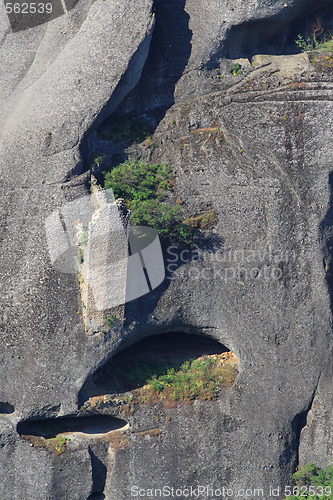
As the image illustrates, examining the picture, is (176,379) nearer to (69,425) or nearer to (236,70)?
(69,425)

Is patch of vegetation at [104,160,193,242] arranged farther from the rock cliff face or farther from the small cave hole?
the small cave hole

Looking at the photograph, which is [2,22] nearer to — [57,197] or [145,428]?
[57,197]

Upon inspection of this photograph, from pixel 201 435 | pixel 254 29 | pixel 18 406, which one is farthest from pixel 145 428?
pixel 254 29

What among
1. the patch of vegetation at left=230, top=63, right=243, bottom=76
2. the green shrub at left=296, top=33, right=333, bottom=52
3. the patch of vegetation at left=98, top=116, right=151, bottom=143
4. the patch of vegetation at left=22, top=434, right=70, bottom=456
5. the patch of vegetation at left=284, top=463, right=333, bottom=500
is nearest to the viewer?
the patch of vegetation at left=22, top=434, right=70, bottom=456

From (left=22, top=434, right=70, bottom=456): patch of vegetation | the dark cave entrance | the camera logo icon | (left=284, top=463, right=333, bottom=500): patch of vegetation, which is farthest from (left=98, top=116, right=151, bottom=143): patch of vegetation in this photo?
(left=284, top=463, right=333, bottom=500): patch of vegetation

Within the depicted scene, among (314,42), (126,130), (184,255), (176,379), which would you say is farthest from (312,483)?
(314,42)
